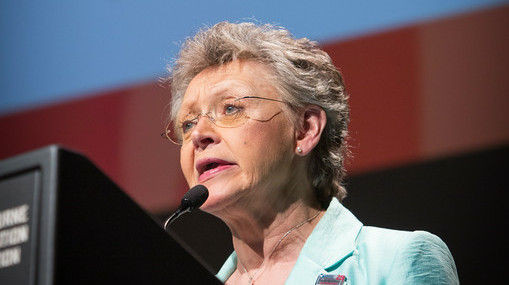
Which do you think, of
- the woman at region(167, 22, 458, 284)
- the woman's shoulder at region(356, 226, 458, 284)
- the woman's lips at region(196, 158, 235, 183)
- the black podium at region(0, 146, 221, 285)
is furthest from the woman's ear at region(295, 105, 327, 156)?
the black podium at region(0, 146, 221, 285)

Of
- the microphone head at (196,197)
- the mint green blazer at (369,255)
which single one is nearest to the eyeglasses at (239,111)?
the microphone head at (196,197)

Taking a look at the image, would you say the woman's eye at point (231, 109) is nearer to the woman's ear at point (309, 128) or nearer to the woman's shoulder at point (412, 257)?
the woman's ear at point (309, 128)

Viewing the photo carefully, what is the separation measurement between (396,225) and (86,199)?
1.53 metres

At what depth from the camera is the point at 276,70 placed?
74.7 inches

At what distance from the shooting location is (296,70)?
75.1 inches

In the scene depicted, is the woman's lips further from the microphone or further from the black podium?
the black podium

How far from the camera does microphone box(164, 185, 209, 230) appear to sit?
5.42 ft

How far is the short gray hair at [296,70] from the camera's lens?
191 cm

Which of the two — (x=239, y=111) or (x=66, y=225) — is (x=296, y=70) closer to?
(x=239, y=111)

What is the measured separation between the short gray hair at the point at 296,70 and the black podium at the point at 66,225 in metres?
1.06

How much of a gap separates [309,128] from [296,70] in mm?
158

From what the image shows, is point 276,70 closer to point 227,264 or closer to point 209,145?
point 209,145

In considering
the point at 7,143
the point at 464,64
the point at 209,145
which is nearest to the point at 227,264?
the point at 209,145

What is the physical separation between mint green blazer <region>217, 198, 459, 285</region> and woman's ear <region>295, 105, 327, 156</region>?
0.57 feet
